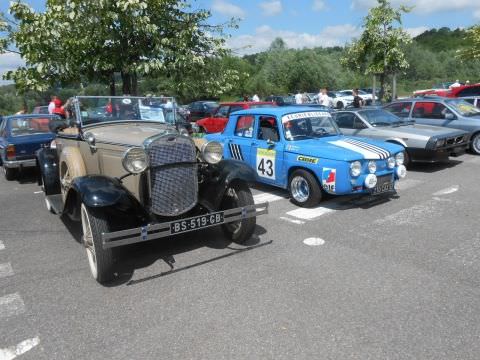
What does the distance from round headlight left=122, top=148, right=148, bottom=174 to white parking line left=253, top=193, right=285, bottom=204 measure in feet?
11.2

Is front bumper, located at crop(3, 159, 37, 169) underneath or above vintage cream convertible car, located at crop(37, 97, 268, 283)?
underneath

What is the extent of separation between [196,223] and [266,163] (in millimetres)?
3193

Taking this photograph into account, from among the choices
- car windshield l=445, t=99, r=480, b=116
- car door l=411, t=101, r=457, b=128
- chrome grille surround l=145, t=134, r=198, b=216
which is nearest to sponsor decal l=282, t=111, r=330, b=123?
chrome grille surround l=145, t=134, r=198, b=216

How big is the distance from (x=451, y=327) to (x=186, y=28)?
8.39m

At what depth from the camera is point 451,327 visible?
314 centimetres

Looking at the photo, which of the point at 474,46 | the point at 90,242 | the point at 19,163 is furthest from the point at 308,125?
the point at 474,46

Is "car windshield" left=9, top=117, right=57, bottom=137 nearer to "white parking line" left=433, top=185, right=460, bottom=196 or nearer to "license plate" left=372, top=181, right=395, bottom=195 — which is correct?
"license plate" left=372, top=181, right=395, bottom=195

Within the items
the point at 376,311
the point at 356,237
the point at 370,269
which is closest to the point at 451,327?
the point at 376,311

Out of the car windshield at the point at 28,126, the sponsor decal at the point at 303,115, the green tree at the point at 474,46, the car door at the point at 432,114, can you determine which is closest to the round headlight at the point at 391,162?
the sponsor decal at the point at 303,115

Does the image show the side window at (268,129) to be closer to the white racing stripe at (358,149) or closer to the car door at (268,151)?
the car door at (268,151)

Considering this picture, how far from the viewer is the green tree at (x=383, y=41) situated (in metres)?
15.6

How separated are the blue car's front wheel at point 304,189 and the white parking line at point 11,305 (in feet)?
14.0

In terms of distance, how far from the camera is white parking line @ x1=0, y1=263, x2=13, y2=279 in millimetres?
4422

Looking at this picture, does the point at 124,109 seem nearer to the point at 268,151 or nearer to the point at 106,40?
the point at 268,151
